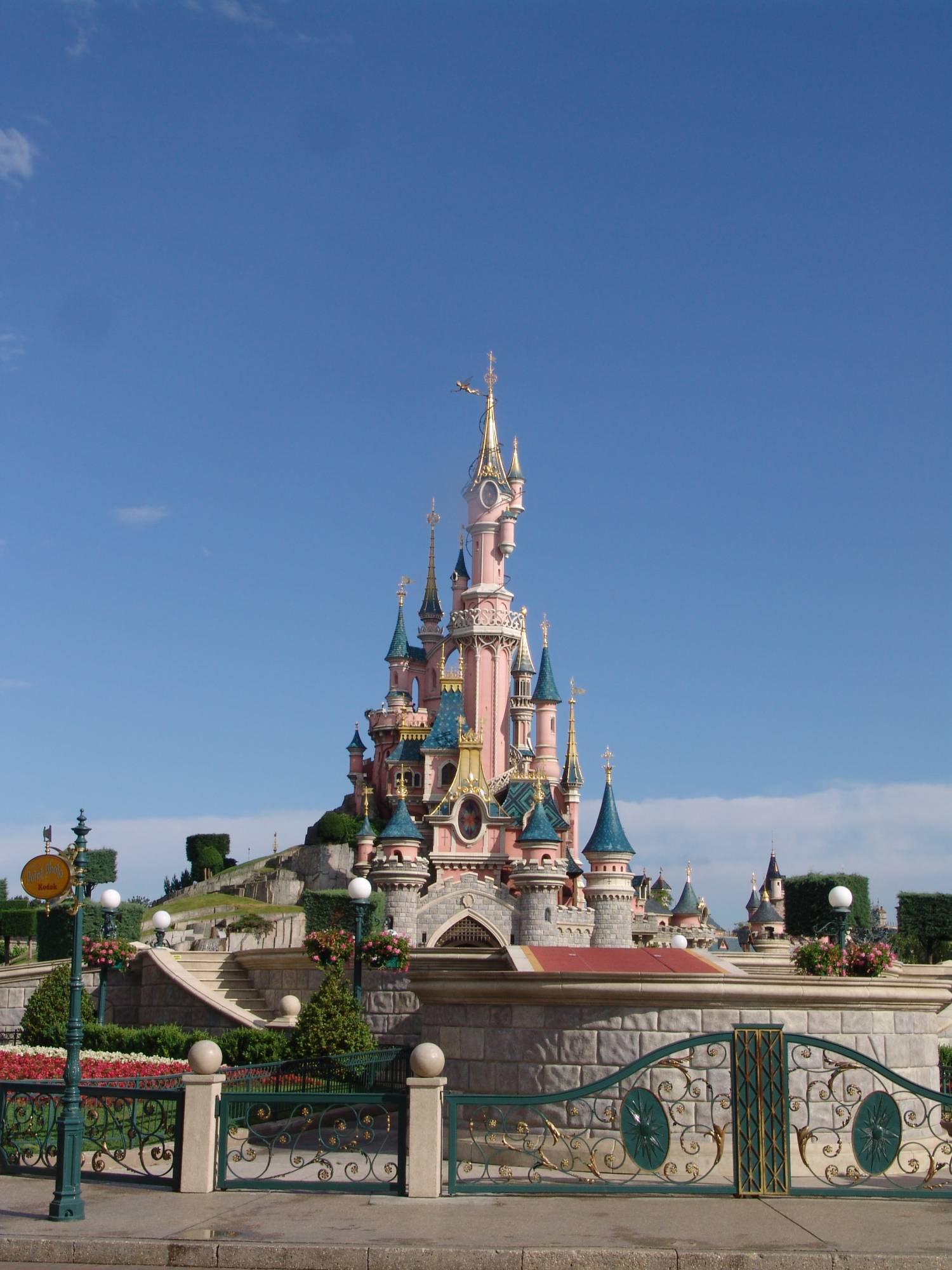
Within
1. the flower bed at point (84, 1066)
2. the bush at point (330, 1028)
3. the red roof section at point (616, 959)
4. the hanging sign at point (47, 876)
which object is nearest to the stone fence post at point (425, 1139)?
the hanging sign at point (47, 876)

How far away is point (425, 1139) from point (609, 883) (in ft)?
166

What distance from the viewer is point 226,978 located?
2780cm

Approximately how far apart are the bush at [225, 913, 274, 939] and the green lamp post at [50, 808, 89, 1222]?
43116 millimetres

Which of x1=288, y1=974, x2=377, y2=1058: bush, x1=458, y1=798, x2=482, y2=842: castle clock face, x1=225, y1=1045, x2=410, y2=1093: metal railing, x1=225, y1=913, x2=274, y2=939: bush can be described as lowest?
x1=225, y1=1045, x2=410, y2=1093: metal railing

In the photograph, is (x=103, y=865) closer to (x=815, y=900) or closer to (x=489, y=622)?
(x=489, y=622)

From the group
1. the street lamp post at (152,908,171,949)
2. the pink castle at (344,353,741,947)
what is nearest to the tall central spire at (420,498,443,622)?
the pink castle at (344,353,741,947)

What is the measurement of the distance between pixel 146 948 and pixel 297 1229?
19.6 m

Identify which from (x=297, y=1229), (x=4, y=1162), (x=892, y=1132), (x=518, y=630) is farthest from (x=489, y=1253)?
(x=518, y=630)

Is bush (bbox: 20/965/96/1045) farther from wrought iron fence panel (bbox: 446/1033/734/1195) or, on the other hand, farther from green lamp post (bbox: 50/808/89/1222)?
green lamp post (bbox: 50/808/89/1222)

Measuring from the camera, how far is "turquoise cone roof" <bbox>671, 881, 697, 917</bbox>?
81.2 m

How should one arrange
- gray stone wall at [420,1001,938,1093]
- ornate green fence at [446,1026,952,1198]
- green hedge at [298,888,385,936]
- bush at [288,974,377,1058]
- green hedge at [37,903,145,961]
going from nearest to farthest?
ornate green fence at [446,1026,952,1198] → gray stone wall at [420,1001,938,1093] → bush at [288,974,377,1058] → green hedge at [37,903,145,961] → green hedge at [298,888,385,936]

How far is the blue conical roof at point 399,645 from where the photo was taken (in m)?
79.3

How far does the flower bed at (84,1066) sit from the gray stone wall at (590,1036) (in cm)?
434

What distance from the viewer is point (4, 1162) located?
1262 centimetres
